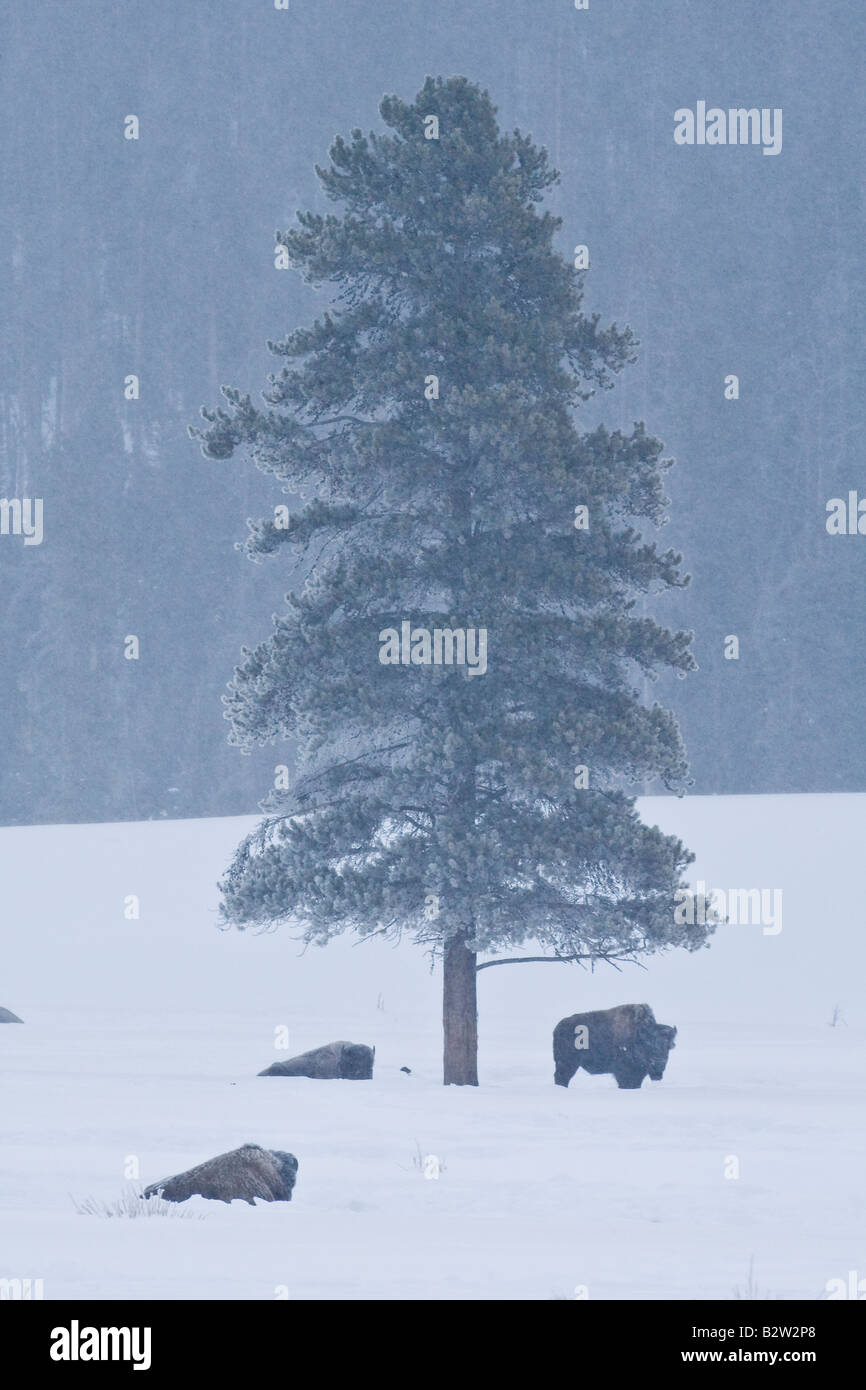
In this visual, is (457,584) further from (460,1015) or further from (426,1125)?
(426,1125)

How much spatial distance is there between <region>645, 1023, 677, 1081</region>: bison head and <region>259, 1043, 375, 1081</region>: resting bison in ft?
8.22

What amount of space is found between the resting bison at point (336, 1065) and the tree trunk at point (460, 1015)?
0.73 meters

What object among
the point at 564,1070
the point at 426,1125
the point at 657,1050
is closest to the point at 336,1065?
the point at 564,1070

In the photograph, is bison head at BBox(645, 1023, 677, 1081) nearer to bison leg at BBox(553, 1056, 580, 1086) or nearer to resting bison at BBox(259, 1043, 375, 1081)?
bison leg at BBox(553, 1056, 580, 1086)

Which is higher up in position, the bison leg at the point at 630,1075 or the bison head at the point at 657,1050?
the bison head at the point at 657,1050

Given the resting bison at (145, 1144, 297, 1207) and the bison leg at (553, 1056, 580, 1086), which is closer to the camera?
the resting bison at (145, 1144, 297, 1207)

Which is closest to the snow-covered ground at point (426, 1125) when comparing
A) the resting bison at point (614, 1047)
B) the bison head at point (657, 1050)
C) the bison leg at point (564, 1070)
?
the bison head at point (657, 1050)

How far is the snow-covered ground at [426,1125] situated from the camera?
8.25 m

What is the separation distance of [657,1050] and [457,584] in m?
4.59

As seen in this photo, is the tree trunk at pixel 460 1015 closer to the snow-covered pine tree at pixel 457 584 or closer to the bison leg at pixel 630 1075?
the snow-covered pine tree at pixel 457 584

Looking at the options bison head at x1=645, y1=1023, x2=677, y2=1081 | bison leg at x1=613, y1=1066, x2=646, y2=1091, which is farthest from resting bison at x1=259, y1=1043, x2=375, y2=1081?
bison head at x1=645, y1=1023, x2=677, y2=1081

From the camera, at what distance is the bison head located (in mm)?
17016
